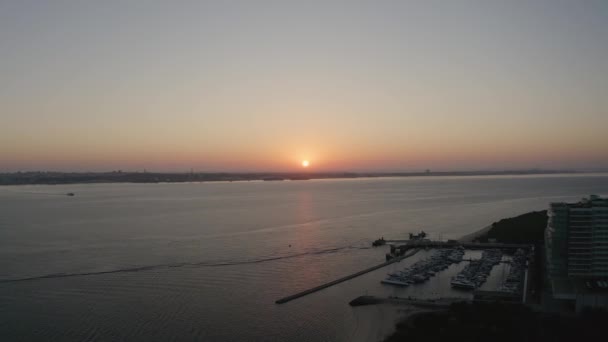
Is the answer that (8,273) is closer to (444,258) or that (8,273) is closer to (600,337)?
(444,258)

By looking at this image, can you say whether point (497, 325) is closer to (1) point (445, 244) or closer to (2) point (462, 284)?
(2) point (462, 284)

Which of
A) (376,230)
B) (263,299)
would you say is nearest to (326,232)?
(376,230)

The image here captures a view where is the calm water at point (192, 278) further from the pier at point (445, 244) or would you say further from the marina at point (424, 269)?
the pier at point (445, 244)

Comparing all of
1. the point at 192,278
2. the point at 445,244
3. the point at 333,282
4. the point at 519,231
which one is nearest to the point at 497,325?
the point at 333,282

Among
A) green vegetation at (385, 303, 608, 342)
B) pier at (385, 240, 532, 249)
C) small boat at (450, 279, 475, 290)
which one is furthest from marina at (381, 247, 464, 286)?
green vegetation at (385, 303, 608, 342)

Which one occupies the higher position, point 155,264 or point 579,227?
point 579,227

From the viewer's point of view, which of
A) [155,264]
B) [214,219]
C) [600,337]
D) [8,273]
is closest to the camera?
[600,337]

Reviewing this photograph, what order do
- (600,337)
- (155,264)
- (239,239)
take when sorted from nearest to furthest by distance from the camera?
(600,337) → (155,264) → (239,239)
